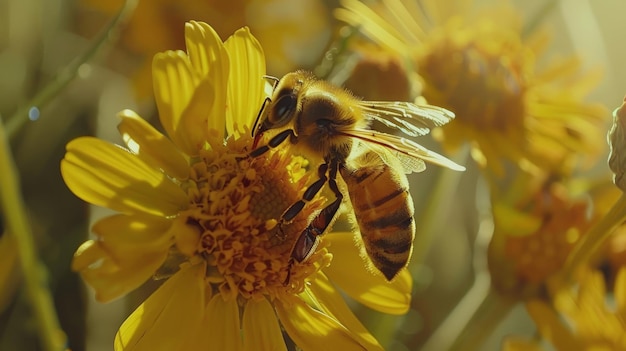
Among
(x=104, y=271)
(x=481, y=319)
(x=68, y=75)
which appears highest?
(x=68, y=75)

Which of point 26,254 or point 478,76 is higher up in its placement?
point 478,76

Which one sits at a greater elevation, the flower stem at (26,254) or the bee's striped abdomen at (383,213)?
the bee's striped abdomen at (383,213)

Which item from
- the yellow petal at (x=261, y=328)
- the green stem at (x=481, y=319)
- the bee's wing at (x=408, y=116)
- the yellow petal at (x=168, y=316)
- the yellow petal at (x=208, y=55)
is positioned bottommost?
the green stem at (x=481, y=319)

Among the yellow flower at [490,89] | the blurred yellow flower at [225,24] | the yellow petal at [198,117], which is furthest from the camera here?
the blurred yellow flower at [225,24]

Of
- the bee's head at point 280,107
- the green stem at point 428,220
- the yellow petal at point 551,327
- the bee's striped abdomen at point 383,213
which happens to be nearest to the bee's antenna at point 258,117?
the bee's head at point 280,107

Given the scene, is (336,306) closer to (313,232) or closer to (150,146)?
(313,232)

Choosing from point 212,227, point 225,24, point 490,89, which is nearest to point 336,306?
point 212,227

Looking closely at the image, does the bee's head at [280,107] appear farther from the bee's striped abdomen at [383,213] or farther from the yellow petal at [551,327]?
the yellow petal at [551,327]
